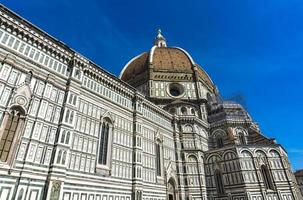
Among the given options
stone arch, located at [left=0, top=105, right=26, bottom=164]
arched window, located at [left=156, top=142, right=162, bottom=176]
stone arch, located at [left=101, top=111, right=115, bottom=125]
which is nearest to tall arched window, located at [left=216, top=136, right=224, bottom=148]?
arched window, located at [left=156, top=142, right=162, bottom=176]

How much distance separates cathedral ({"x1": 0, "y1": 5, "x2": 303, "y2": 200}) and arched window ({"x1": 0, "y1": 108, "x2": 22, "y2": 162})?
6 cm

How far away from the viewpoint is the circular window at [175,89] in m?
37.3

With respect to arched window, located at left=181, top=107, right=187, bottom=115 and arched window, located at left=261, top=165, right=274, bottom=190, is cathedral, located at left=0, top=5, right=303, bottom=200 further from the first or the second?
arched window, located at left=261, top=165, right=274, bottom=190

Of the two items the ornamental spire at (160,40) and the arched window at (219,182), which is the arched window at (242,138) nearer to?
the arched window at (219,182)

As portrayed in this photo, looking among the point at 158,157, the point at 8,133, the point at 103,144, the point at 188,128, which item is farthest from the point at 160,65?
the point at 8,133

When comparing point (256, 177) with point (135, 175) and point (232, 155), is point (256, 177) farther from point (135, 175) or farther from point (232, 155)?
point (135, 175)

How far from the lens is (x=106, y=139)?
64.8 ft

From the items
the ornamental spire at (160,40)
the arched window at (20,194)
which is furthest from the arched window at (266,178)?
the ornamental spire at (160,40)

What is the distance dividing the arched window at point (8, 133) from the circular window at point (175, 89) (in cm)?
2635

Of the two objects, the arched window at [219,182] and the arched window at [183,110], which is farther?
the arched window at [183,110]

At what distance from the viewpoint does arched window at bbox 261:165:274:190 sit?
82.6ft

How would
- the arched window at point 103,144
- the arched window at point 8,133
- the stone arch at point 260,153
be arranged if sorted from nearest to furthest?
the arched window at point 8,133 < the arched window at point 103,144 < the stone arch at point 260,153

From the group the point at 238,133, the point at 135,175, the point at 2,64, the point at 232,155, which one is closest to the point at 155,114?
the point at 135,175

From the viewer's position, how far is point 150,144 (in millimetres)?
24484
